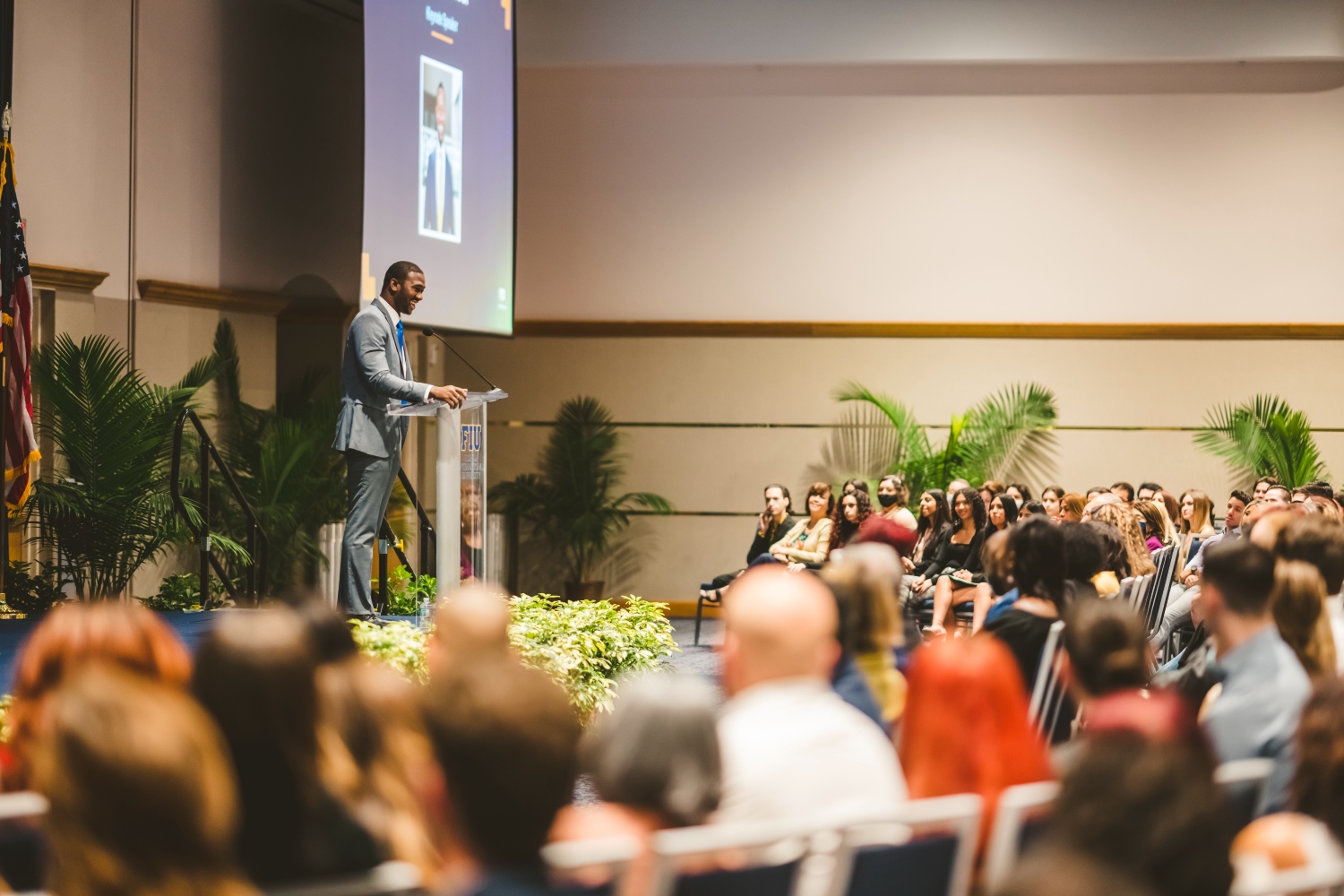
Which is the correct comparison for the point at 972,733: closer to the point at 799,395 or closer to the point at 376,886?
the point at 376,886

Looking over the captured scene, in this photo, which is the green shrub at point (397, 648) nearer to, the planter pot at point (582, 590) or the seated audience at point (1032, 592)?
the seated audience at point (1032, 592)

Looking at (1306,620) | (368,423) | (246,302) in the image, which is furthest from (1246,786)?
(246,302)

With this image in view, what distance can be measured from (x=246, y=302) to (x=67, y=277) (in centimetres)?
147

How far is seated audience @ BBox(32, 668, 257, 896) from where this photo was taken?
1.20 metres

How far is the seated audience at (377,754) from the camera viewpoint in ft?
5.23

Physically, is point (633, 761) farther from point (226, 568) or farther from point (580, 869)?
point (226, 568)

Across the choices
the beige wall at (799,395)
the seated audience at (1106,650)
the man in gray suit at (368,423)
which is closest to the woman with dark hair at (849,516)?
the beige wall at (799,395)

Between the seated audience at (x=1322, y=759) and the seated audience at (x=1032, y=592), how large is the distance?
1.29 meters

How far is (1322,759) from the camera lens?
1710mm

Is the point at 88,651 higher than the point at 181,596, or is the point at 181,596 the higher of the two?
the point at 88,651

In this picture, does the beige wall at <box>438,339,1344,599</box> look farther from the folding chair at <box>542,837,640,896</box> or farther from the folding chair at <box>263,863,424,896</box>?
the folding chair at <box>542,837,640,896</box>

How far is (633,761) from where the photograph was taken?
161 cm

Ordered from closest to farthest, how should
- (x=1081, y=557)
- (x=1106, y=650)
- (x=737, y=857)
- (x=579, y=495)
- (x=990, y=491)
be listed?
(x=737, y=857) < (x=1106, y=650) < (x=1081, y=557) < (x=990, y=491) < (x=579, y=495)

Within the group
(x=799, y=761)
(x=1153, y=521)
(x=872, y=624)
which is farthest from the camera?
(x=1153, y=521)
